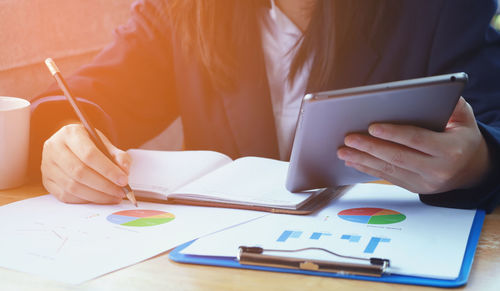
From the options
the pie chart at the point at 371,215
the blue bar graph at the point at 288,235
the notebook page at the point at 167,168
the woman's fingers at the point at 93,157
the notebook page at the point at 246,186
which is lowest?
the pie chart at the point at 371,215

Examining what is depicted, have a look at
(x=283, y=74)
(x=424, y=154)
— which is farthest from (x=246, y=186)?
(x=283, y=74)

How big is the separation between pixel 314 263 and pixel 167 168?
451 millimetres

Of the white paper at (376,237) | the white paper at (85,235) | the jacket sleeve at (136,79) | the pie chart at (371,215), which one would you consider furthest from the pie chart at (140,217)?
the jacket sleeve at (136,79)

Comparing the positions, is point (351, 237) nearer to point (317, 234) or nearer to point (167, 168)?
point (317, 234)

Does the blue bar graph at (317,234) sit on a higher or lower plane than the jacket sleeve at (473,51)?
lower

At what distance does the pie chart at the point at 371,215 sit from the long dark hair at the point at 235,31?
1.79 feet

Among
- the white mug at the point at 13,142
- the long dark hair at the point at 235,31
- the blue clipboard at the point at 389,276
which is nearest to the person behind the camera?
the blue clipboard at the point at 389,276

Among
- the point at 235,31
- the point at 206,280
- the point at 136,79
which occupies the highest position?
the point at 235,31

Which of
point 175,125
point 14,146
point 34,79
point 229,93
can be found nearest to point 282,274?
point 14,146

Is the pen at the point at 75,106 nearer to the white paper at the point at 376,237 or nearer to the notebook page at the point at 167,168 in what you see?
the notebook page at the point at 167,168

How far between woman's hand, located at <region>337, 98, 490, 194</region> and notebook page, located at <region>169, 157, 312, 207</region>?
116 millimetres

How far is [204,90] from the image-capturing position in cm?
133

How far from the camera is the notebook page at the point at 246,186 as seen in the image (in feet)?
2.60

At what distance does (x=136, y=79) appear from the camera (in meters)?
1.35
